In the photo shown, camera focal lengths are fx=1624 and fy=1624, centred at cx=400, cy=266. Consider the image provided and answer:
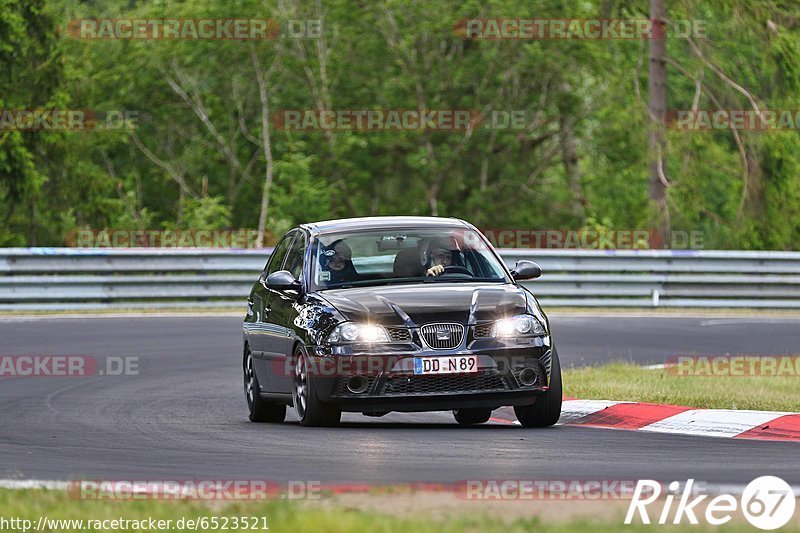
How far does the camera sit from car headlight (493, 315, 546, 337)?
11.1 meters

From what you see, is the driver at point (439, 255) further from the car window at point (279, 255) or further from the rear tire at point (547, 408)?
the car window at point (279, 255)

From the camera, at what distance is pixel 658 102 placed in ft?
109

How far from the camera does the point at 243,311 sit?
81.4ft

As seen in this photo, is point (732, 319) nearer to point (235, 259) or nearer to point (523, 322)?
point (235, 259)

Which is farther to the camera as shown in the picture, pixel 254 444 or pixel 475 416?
pixel 475 416

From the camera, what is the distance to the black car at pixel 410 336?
11.0m

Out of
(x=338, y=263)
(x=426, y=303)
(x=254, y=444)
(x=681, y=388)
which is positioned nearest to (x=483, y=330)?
(x=426, y=303)

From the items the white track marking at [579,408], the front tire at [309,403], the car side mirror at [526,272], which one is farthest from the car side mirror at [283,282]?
the white track marking at [579,408]

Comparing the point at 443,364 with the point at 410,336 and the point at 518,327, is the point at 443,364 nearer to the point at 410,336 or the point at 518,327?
the point at 410,336

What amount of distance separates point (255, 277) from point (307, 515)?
62.3ft

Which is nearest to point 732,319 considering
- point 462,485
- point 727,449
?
point 727,449

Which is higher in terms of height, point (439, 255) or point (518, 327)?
point (439, 255)

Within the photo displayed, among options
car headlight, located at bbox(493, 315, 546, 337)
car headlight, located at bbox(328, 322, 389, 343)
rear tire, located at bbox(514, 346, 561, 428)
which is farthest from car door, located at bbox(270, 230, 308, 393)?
rear tire, located at bbox(514, 346, 561, 428)

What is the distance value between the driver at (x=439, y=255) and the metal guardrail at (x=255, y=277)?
1263cm
